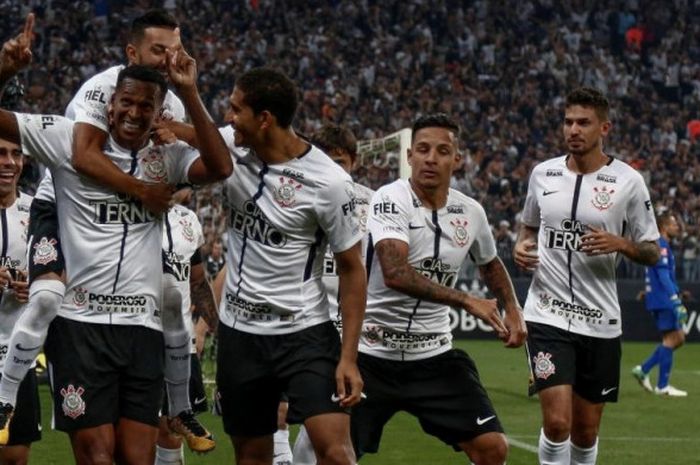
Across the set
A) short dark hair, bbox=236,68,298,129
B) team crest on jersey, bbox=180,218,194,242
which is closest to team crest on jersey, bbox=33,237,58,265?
short dark hair, bbox=236,68,298,129

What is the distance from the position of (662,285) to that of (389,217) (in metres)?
10.9

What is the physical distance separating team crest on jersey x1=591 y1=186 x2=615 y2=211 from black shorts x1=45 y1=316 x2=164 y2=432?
3.60 meters

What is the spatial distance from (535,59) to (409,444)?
2732 centimetres

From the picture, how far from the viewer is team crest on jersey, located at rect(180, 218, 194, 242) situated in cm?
1009

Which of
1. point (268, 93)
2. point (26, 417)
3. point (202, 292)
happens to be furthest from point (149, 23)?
point (26, 417)

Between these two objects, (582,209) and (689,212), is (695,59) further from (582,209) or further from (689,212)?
(582,209)

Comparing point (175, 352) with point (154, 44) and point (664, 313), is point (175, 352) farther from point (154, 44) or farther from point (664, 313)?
point (664, 313)

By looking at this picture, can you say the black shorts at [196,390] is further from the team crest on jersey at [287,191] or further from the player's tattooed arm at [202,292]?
the team crest on jersey at [287,191]

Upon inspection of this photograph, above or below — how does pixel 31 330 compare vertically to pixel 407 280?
below

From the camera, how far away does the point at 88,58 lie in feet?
116

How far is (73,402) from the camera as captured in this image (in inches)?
286

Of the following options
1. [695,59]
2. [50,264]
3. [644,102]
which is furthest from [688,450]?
[695,59]

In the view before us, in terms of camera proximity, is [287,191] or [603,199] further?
[603,199]

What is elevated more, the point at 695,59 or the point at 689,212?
the point at 695,59
